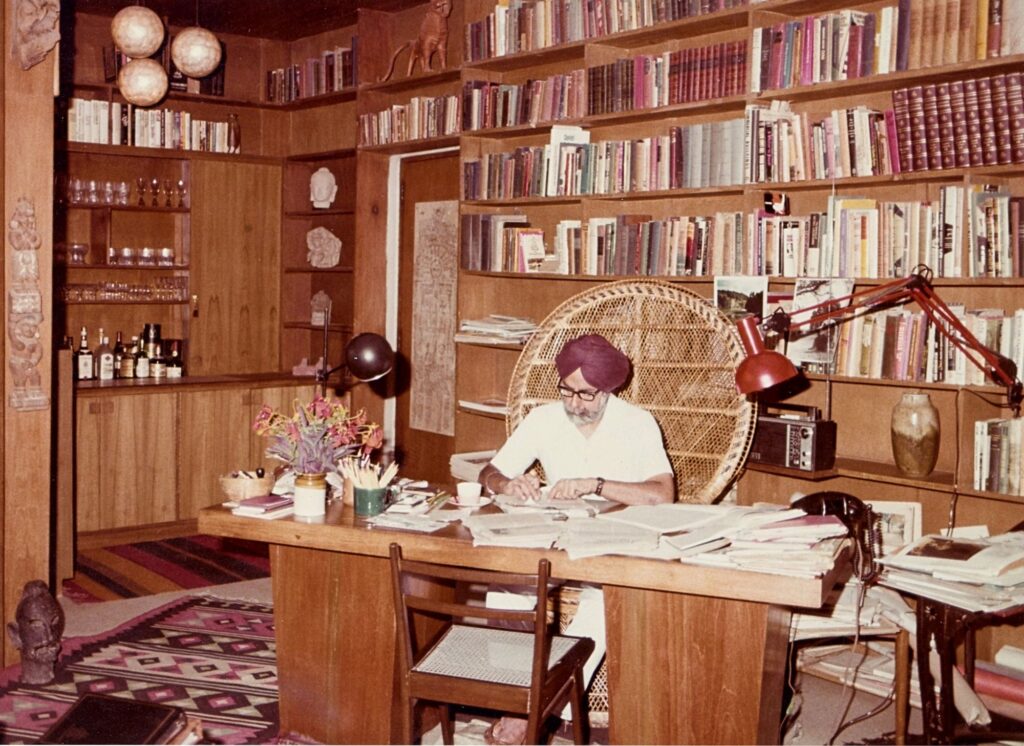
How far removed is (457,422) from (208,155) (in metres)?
2.62

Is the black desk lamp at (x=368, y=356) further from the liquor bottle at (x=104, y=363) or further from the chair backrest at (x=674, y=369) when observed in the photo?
the liquor bottle at (x=104, y=363)

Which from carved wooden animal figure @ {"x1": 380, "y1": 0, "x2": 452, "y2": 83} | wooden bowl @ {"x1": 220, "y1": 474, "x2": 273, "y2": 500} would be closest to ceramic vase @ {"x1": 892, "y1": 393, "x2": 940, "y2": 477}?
wooden bowl @ {"x1": 220, "y1": 474, "x2": 273, "y2": 500}

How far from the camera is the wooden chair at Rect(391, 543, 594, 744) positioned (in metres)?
2.48

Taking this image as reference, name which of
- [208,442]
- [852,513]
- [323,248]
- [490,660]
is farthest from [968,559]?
[323,248]

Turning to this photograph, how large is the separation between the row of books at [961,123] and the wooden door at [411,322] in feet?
9.92

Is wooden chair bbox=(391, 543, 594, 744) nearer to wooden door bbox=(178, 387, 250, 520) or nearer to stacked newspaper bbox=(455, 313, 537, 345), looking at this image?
stacked newspaper bbox=(455, 313, 537, 345)

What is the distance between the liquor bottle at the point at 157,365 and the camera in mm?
6604

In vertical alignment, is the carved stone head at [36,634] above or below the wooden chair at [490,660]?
below

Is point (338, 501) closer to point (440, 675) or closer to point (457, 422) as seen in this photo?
point (440, 675)

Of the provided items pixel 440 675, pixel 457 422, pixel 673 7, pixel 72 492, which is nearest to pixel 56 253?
pixel 72 492

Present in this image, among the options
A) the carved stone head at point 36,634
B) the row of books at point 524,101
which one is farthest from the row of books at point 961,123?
the carved stone head at point 36,634

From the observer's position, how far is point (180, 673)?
392 centimetres

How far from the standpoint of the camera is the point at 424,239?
6492 mm

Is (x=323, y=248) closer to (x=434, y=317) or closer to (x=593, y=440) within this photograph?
(x=434, y=317)
